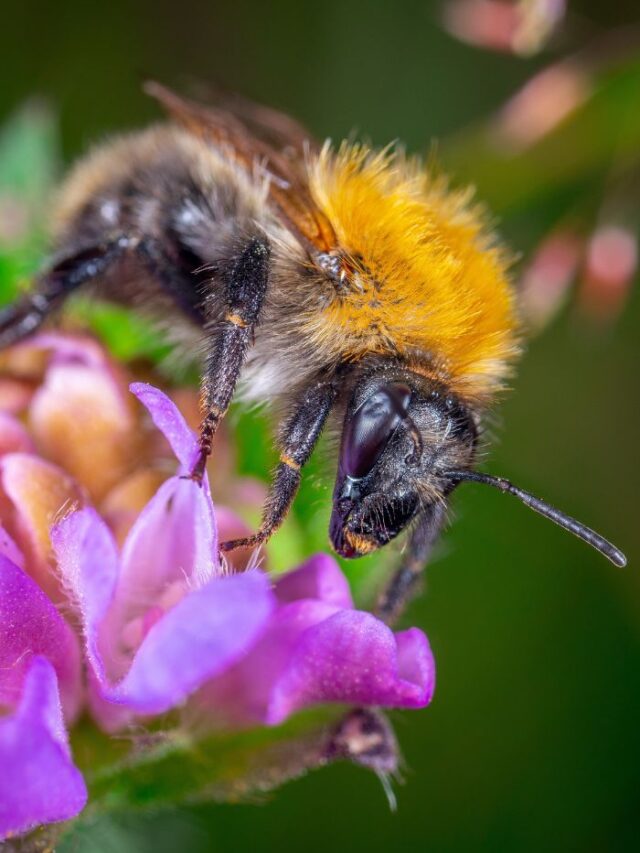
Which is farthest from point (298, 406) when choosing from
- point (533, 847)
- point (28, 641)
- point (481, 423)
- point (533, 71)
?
point (533, 71)

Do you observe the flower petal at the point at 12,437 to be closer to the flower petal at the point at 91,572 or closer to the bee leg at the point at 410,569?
the flower petal at the point at 91,572

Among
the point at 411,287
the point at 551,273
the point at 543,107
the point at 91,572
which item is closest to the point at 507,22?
the point at 543,107

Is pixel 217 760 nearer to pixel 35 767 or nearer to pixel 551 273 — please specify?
pixel 35 767

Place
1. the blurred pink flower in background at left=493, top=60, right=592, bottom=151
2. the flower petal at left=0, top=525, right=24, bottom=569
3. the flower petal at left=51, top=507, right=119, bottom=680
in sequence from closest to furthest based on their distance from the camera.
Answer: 1. the flower petal at left=51, top=507, right=119, bottom=680
2. the flower petal at left=0, top=525, right=24, bottom=569
3. the blurred pink flower in background at left=493, top=60, right=592, bottom=151

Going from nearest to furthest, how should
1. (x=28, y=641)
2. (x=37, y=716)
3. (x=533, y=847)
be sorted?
(x=37, y=716) < (x=28, y=641) < (x=533, y=847)

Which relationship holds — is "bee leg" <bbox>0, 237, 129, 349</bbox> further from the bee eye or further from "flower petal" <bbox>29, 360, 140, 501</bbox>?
the bee eye

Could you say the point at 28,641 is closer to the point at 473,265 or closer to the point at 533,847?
the point at 473,265

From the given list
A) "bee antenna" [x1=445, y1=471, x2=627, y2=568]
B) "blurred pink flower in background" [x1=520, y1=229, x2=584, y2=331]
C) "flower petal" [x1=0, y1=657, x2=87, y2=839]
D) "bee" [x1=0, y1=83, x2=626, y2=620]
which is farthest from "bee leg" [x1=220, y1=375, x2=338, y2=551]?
"blurred pink flower in background" [x1=520, y1=229, x2=584, y2=331]
